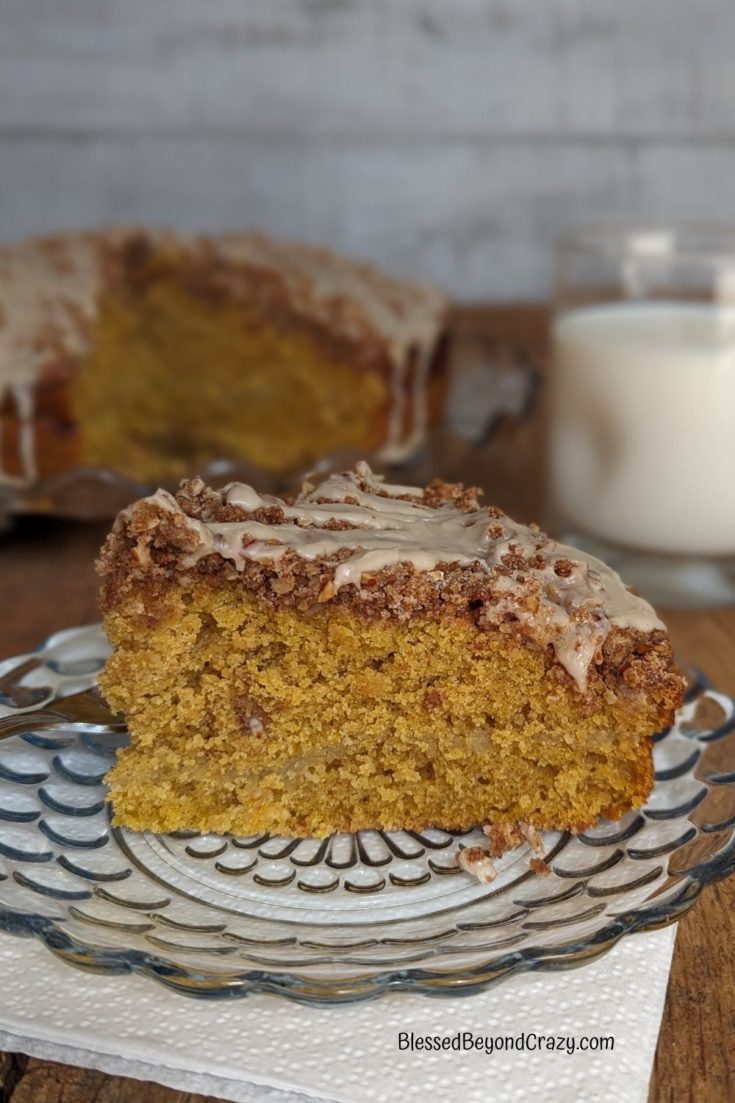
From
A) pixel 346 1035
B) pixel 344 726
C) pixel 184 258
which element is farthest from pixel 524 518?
pixel 346 1035

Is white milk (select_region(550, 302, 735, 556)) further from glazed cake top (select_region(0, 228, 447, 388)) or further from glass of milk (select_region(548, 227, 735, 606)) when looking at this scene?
glazed cake top (select_region(0, 228, 447, 388))

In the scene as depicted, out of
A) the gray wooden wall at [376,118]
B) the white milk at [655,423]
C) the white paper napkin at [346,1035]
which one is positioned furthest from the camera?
the gray wooden wall at [376,118]

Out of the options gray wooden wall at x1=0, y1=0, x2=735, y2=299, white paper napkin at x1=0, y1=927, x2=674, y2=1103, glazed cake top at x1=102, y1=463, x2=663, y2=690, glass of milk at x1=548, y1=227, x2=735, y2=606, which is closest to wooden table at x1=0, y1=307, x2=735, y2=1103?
white paper napkin at x1=0, y1=927, x2=674, y2=1103

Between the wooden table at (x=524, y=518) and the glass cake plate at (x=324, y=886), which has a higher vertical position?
the glass cake plate at (x=324, y=886)

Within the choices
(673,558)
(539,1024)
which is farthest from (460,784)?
(673,558)

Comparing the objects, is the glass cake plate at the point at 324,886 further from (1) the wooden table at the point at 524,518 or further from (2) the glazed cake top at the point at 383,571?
(2) the glazed cake top at the point at 383,571

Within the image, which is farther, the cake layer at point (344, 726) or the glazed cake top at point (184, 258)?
the glazed cake top at point (184, 258)

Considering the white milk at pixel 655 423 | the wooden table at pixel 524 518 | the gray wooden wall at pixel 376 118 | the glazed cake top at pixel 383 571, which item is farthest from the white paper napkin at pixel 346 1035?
the gray wooden wall at pixel 376 118

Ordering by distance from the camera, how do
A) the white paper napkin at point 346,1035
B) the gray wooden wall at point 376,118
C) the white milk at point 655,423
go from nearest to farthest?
the white paper napkin at point 346,1035 → the white milk at point 655,423 → the gray wooden wall at point 376,118
